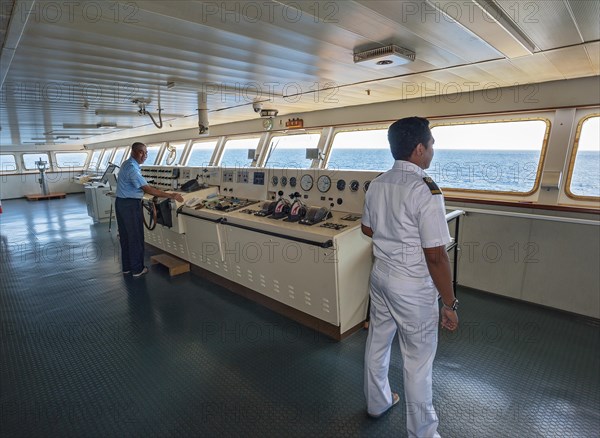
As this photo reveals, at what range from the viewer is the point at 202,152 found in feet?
27.8

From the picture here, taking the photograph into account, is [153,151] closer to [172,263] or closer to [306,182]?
[172,263]

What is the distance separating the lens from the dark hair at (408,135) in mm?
1439

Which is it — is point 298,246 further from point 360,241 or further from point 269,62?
point 269,62

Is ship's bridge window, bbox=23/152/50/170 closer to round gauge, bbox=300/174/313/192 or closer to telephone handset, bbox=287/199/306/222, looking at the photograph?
round gauge, bbox=300/174/313/192

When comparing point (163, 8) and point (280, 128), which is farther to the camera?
point (280, 128)

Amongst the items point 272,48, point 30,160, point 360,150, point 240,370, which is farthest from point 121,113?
point 30,160

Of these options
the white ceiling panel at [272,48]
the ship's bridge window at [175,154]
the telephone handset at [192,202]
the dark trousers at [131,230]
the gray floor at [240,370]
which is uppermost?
the white ceiling panel at [272,48]

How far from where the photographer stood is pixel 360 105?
4695 millimetres

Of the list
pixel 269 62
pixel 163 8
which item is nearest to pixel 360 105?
pixel 269 62

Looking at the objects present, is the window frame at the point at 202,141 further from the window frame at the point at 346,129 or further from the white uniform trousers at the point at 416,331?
the white uniform trousers at the point at 416,331

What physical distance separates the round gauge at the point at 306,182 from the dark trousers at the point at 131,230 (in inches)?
82.5

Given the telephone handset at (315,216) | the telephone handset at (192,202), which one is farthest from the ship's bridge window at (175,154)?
the telephone handset at (315,216)

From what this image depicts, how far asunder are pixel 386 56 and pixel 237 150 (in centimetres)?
567

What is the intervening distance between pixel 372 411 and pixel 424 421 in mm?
381
